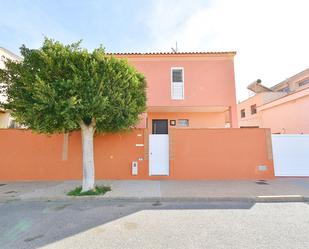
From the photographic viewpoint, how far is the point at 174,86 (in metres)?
11.2

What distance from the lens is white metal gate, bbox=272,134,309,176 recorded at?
8523 millimetres

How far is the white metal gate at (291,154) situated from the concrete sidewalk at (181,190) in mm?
463

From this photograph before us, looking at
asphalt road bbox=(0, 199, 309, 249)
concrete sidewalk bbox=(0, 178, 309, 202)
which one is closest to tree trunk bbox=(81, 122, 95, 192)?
concrete sidewalk bbox=(0, 178, 309, 202)

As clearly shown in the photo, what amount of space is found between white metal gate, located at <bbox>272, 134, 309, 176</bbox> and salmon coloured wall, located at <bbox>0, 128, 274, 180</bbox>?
50 cm

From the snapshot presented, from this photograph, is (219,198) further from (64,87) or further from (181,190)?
(64,87)

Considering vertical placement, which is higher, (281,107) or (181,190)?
(281,107)

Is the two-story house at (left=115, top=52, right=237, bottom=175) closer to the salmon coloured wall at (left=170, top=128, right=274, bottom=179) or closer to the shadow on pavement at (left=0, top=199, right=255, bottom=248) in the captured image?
the salmon coloured wall at (left=170, top=128, right=274, bottom=179)

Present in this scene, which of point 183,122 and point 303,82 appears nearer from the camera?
point 183,122

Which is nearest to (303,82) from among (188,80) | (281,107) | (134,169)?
(281,107)

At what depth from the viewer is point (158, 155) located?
852 cm

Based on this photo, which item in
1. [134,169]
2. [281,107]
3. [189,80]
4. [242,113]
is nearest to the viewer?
[134,169]

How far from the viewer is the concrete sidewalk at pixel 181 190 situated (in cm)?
585

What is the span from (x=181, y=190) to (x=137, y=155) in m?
2.83

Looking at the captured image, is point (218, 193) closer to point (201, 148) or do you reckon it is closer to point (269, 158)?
point (201, 148)
